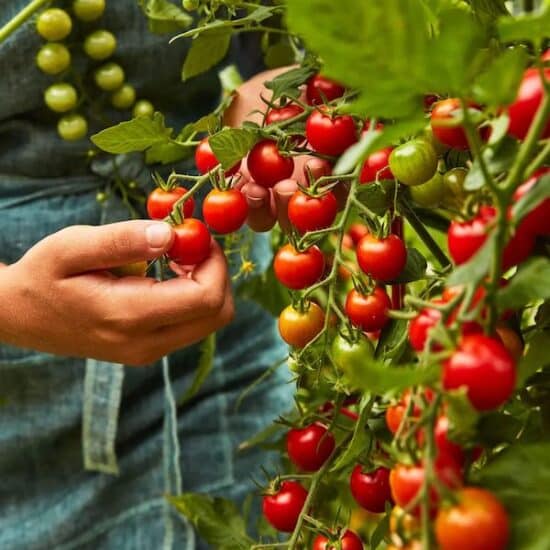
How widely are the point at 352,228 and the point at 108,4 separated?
301mm

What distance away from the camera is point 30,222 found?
793 mm

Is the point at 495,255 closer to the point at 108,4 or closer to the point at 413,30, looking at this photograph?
the point at 413,30

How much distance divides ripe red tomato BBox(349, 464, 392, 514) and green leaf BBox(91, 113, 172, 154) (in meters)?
0.22

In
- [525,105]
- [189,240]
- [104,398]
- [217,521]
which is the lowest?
[104,398]

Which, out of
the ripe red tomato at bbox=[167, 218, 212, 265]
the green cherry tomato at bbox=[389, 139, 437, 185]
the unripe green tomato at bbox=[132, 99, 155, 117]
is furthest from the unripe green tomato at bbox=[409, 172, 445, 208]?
the unripe green tomato at bbox=[132, 99, 155, 117]

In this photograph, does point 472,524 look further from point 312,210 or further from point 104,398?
point 104,398

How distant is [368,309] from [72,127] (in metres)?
0.41

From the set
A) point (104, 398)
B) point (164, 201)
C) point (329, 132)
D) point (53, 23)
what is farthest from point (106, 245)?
point (104, 398)

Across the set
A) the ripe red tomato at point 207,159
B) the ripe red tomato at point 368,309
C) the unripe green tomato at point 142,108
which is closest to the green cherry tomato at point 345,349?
the ripe red tomato at point 368,309

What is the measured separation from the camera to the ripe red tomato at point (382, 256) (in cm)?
40

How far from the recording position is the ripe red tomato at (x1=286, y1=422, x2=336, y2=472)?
49 centimetres

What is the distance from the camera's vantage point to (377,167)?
0.44 meters

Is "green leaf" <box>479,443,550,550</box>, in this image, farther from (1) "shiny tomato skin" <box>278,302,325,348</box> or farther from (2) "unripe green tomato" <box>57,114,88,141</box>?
(2) "unripe green tomato" <box>57,114,88,141</box>

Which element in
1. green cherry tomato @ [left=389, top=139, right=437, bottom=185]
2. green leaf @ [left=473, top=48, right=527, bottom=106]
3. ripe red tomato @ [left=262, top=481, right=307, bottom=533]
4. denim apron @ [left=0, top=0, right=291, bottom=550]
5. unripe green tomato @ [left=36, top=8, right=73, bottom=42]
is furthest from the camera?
denim apron @ [left=0, top=0, right=291, bottom=550]
